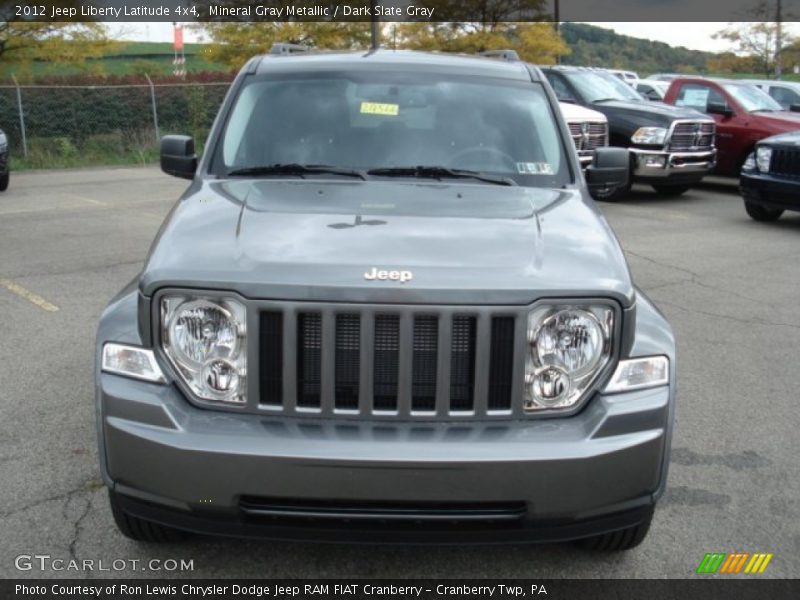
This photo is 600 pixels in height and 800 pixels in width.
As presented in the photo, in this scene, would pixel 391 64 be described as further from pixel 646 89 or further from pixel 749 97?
pixel 646 89

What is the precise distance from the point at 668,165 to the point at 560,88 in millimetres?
2567

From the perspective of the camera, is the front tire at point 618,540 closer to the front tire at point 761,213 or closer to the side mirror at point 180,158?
the side mirror at point 180,158

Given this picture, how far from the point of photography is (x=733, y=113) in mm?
15727

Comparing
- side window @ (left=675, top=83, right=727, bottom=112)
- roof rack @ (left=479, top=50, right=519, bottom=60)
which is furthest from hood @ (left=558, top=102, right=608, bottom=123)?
roof rack @ (left=479, top=50, right=519, bottom=60)

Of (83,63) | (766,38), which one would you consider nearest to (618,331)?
(83,63)

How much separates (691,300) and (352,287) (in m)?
5.74

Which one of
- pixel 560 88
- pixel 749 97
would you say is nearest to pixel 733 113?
pixel 749 97

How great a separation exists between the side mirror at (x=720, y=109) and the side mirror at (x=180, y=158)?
41.3 feet

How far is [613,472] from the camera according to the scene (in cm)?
294

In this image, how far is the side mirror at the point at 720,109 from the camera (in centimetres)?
1558

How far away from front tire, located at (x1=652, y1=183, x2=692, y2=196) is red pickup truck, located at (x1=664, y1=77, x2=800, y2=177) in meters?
0.94

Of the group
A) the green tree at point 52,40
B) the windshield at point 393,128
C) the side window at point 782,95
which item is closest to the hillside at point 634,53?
the side window at point 782,95

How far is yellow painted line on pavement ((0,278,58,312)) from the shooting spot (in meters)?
7.31

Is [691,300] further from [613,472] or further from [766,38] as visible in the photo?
[766,38]
